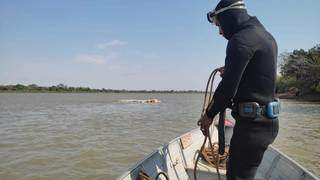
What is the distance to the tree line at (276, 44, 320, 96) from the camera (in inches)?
2371

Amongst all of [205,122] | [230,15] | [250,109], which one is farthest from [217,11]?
[205,122]

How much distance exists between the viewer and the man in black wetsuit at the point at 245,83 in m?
3.58

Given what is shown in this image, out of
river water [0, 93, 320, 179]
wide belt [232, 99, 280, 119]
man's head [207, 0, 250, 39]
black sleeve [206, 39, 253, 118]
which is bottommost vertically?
river water [0, 93, 320, 179]

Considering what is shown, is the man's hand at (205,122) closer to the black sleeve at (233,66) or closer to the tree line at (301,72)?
the black sleeve at (233,66)

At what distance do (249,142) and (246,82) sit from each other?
630mm

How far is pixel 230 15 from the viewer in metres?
3.87

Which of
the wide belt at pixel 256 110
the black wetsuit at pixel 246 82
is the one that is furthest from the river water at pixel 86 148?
the wide belt at pixel 256 110

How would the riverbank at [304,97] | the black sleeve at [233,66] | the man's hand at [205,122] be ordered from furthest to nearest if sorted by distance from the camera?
1. the riverbank at [304,97]
2. the man's hand at [205,122]
3. the black sleeve at [233,66]

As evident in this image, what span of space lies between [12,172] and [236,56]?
869cm

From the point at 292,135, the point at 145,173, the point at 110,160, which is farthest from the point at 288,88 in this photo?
the point at 145,173

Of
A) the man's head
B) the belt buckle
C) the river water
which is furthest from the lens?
the river water

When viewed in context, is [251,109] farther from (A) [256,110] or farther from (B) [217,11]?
(B) [217,11]

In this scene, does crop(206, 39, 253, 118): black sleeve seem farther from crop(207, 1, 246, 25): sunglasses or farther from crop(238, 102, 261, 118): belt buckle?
crop(207, 1, 246, 25): sunglasses

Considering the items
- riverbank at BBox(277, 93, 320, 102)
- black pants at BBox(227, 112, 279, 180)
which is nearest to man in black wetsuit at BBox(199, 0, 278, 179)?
black pants at BBox(227, 112, 279, 180)
